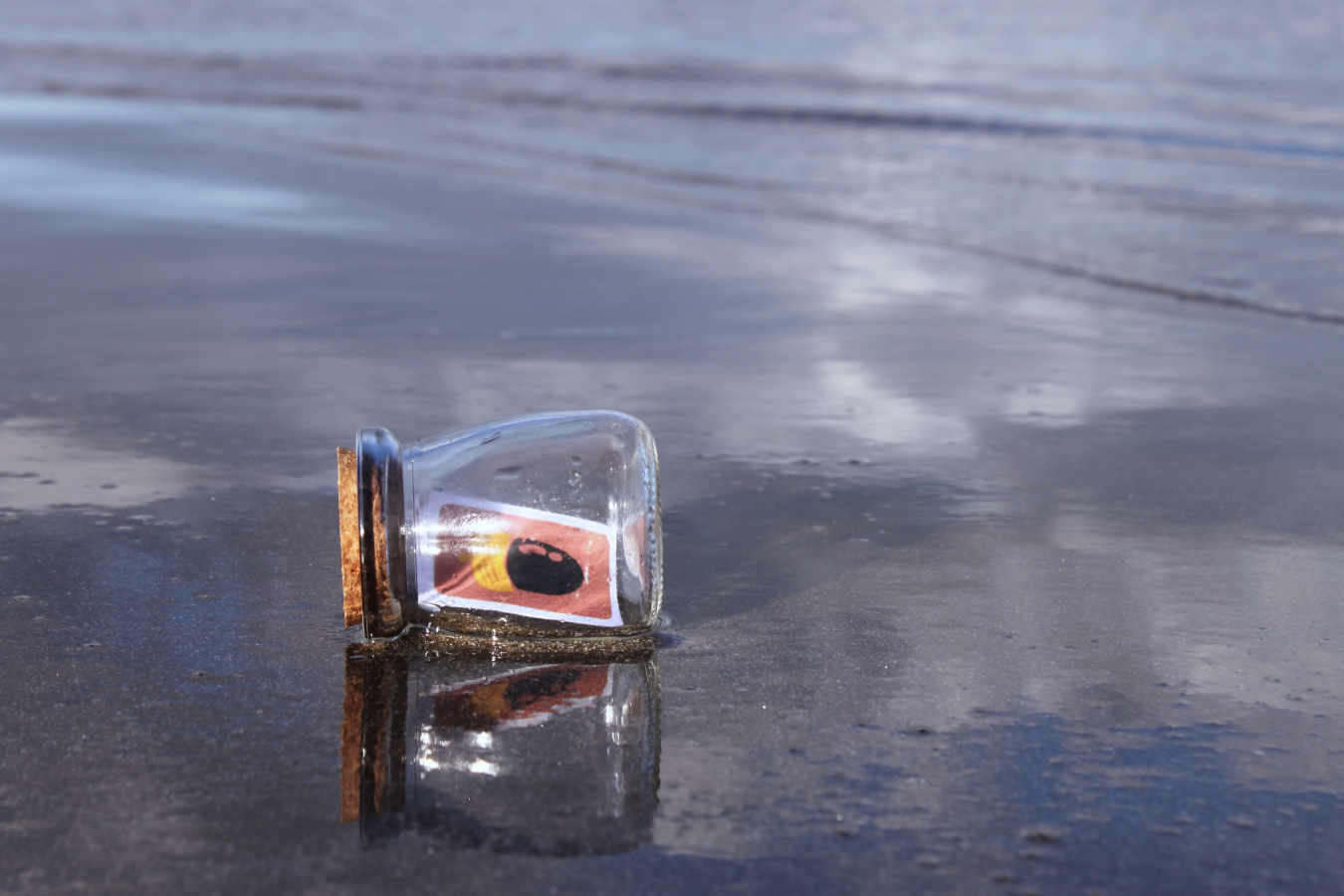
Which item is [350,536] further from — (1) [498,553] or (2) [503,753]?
(2) [503,753]

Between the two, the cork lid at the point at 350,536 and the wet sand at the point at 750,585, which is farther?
the cork lid at the point at 350,536

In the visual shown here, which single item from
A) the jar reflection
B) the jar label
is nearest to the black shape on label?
the jar label

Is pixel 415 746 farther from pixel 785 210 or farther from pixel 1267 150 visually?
pixel 1267 150

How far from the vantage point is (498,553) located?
1.77 metres

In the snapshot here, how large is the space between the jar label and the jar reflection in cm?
12

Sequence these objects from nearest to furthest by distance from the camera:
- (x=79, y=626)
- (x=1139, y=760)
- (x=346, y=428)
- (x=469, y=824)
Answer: (x=469, y=824) → (x=1139, y=760) → (x=79, y=626) → (x=346, y=428)

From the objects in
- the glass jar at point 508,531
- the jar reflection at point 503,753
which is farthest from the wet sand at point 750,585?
the glass jar at point 508,531

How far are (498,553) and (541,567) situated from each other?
0.06 m

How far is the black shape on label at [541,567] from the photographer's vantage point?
177 centimetres

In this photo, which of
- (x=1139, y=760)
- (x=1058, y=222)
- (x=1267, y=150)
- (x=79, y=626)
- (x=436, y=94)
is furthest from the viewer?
(x=436, y=94)

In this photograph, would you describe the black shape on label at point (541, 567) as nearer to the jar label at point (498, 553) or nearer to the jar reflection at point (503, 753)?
the jar label at point (498, 553)

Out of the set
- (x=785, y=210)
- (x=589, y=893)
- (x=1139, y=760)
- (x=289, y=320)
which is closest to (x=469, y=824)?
(x=589, y=893)

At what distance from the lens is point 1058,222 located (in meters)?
7.06

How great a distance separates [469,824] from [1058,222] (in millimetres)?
6192
